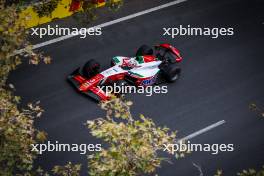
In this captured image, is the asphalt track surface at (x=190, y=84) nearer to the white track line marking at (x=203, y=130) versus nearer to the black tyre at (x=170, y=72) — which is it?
the white track line marking at (x=203, y=130)

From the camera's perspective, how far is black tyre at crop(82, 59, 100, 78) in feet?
60.9

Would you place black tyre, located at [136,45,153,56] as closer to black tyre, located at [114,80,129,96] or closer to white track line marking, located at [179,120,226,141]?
black tyre, located at [114,80,129,96]

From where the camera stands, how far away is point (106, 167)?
35.4ft

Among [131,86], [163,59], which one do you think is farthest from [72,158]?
→ [163,59]

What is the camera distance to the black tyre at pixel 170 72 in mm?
18938

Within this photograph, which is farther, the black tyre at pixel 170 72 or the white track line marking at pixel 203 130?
the black tyre at pixel 170 72

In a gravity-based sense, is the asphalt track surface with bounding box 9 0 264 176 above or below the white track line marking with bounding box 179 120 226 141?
above

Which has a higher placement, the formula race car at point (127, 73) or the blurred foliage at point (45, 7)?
the blurred foliage at point (45, 7)

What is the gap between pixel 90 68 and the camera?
1856 cm

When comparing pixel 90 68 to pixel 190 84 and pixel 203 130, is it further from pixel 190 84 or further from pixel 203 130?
pixel 203 130

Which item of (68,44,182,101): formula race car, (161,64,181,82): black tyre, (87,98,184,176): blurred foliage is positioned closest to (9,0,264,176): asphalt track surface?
(161,64,181,82): black tyre

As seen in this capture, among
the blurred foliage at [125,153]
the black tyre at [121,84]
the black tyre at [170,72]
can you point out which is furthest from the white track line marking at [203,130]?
the blurred foliage at [125,153]

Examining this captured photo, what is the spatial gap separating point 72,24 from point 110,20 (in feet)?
4.33

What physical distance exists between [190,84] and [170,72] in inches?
35.2
